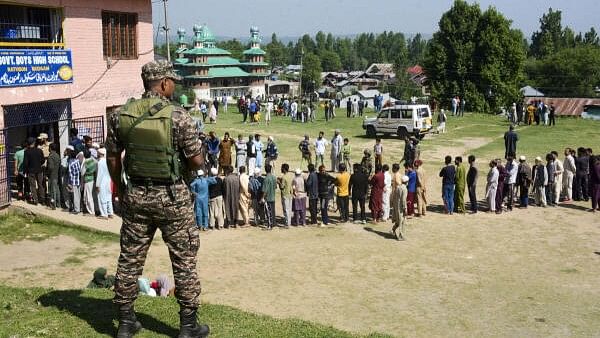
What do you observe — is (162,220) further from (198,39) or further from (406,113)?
(198,39)

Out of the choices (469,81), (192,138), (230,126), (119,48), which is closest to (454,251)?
(192,138)

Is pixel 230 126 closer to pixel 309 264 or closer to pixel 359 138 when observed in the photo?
pixel 359 138

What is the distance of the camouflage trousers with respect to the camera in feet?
Result: 15.6

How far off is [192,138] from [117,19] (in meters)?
14.5

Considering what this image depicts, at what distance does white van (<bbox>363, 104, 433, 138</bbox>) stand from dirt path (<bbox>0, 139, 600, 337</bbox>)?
12.3m

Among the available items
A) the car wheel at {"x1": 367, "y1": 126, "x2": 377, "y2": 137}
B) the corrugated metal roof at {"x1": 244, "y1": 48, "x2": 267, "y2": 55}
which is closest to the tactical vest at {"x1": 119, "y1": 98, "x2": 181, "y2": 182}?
the car wheel at {"x1": 367, "y1": 126, "x2": 377, "y2": 137}

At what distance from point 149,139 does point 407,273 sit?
764cm

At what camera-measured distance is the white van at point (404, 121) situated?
27.3 metres

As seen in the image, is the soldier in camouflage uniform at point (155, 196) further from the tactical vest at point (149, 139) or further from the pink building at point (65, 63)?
the pink building at point (65, 63)

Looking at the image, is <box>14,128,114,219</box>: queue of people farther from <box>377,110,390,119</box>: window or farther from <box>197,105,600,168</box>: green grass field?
<box>377,110,390,119</box>: window

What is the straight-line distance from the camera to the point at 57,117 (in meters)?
16.4

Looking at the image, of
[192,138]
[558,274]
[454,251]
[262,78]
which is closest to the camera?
[192,138]

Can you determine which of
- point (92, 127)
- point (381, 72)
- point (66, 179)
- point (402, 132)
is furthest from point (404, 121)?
point (381, 72)

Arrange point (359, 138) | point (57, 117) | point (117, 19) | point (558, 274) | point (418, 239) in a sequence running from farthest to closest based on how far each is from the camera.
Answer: point (359, 138) → point (117, 19) → point (57, 117) → point (418, 239) → point (558, 274)
